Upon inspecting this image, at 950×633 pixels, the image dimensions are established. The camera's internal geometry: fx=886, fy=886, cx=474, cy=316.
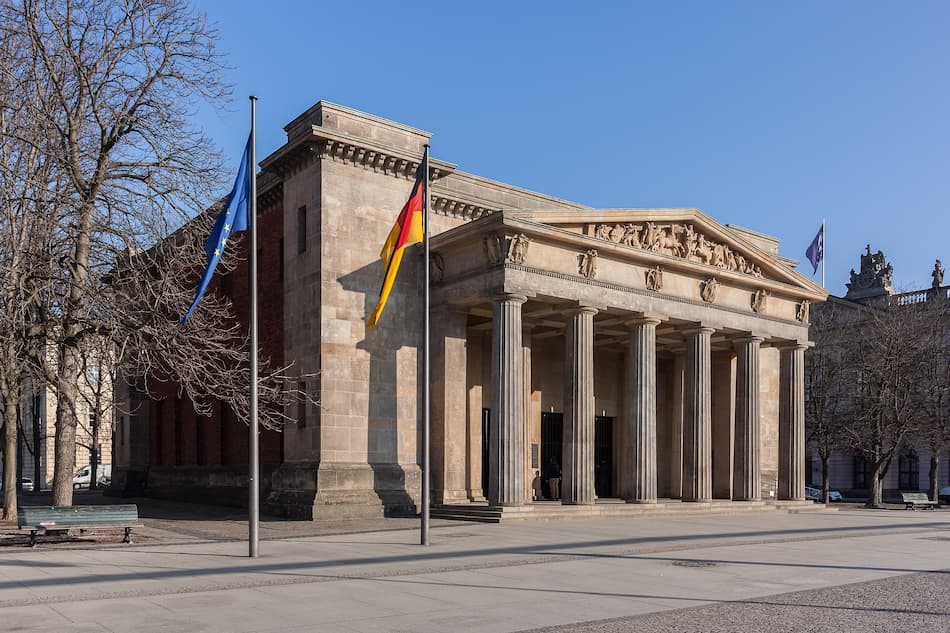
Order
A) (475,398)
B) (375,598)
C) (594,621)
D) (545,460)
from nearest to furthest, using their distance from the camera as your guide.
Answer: (594,621)
(375,598)
(475,398)
(545,460)

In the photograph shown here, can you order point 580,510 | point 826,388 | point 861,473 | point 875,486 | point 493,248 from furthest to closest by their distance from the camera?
point 861,473 < point 826,388 < point 875,486 < point 580,510 < point 493,248

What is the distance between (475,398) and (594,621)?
2194 centimetres

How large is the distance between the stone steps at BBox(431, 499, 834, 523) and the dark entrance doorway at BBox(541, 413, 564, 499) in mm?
5605

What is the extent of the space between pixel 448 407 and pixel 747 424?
13.4 metres

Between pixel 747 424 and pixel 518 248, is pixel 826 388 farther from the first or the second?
pixel 518 248

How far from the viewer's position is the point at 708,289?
1335 inches

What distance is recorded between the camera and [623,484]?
37625mm

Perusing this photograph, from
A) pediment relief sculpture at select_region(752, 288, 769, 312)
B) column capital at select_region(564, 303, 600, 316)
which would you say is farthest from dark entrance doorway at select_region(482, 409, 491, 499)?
pediment relief sculpture at select_region(752, 288, 769, 312)

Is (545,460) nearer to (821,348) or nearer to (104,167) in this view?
(104,167)

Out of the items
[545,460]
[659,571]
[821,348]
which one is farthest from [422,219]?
[821,348]

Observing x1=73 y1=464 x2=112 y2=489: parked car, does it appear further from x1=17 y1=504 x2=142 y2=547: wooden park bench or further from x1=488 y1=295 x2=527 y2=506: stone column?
x1=17 y1=504 x2=142 y2=547: wooden park bench

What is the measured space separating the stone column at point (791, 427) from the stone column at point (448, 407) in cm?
1535

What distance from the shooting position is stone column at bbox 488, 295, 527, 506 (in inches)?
1073

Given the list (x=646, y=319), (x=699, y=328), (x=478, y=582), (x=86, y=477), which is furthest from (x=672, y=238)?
(x=86, y=477)
